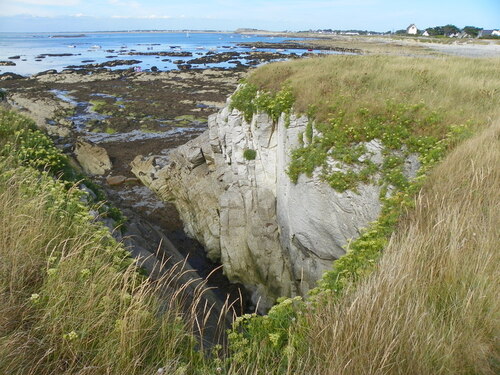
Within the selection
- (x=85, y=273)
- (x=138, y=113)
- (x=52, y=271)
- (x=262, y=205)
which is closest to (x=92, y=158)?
(x=138, y=113)

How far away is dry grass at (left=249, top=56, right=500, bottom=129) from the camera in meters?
9.57

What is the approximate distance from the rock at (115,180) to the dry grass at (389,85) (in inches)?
401

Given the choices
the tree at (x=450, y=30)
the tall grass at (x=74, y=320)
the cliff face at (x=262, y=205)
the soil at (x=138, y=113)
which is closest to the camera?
the tall grass at (x=74, y=320)

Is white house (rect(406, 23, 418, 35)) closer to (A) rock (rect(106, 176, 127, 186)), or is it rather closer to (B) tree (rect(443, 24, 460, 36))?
(B) tree (rect(443, 24, 460, 36))

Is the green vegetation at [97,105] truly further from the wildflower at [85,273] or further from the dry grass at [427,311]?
the dry grass at [427,311]

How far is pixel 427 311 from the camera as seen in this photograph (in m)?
3.00

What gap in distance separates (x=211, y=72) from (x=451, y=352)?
5151 cm

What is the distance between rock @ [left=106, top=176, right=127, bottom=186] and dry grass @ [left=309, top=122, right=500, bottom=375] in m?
18.1

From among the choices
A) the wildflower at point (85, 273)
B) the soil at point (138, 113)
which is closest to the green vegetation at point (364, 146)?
the wildflower at point (85, 273)

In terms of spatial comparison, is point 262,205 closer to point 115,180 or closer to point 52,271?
point 52,271

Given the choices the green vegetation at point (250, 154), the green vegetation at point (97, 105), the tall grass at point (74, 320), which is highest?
the tall grass at point (74, 320)

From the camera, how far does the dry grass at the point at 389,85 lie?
957 cm

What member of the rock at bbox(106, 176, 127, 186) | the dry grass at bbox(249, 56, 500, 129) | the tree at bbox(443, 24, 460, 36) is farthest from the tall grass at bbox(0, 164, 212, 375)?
the tree at bbox(443, 24, 460, 36)

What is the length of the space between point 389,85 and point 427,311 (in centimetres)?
1000
